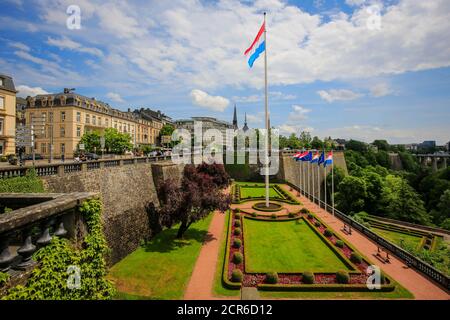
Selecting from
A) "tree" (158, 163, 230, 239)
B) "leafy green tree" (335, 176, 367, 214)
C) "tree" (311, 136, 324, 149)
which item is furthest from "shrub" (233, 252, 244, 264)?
"tree" (311, 136, 324, 149)

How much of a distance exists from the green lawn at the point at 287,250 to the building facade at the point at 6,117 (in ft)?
101

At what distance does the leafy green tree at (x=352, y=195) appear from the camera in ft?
149

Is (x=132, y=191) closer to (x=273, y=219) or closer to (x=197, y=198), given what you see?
(x=197, y=198)

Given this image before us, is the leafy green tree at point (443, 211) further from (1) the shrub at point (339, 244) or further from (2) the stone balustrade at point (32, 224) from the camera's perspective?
(2) the stone balustrade at point (32, 224)

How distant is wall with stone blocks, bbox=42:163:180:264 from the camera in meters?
15.8

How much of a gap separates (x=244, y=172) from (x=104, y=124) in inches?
1350

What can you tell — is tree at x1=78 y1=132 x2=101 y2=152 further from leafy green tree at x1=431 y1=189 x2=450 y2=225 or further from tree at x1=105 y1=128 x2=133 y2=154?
leafy green tree at x1=431 y1=189 x2=450 y2=225

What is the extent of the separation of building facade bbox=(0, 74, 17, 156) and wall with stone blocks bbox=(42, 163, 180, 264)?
2065 cm

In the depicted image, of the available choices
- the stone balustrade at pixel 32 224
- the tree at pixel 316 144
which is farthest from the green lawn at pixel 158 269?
the tree at pixel 316 144

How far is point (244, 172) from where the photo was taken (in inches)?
2384

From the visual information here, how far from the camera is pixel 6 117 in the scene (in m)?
31.3

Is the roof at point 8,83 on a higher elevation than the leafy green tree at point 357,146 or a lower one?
higher

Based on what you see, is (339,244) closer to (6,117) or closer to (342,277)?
(342,277)
